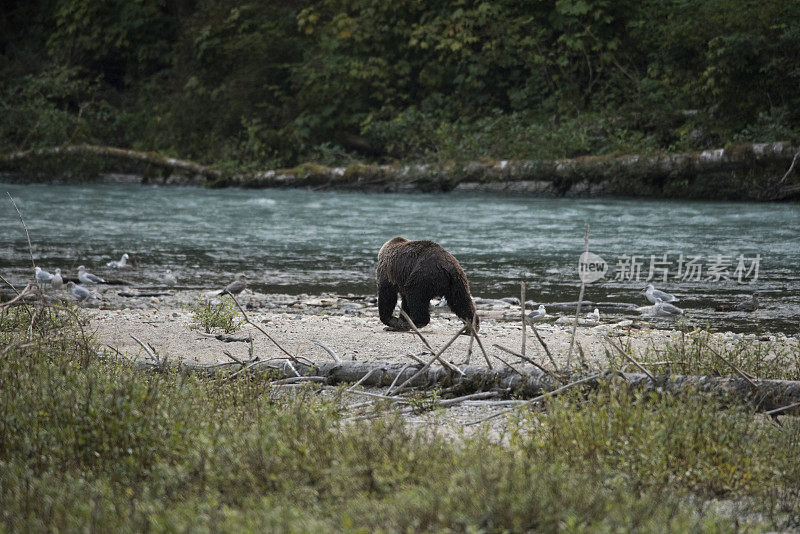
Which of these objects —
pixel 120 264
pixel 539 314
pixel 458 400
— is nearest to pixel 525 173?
pixel 120 264

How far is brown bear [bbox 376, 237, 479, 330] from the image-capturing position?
602cm

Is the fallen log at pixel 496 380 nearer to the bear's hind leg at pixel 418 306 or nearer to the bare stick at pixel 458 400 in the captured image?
the bare stick at pixel 458 400

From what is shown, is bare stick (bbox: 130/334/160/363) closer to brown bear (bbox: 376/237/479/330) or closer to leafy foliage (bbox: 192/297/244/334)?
leafy foliage (bbox: 192/297/244/334)

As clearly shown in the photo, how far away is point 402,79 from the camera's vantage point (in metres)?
24.8

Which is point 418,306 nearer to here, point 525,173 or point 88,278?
point 88,278

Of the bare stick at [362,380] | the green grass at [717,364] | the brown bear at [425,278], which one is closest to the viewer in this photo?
the green grass at [717,364]

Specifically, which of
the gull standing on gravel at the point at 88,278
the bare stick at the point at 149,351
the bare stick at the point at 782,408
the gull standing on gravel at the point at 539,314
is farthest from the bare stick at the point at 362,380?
the gull standing on gravel at the point at 88,278

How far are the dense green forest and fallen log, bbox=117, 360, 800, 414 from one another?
48.5ft

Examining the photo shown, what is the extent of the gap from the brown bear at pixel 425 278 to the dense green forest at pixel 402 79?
13735 millimetres

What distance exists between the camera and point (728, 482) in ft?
10.7

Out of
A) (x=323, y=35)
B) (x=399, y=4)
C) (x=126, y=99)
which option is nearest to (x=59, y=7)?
(x=126, y=99)

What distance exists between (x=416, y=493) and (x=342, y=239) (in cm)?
1038

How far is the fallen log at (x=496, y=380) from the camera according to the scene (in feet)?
13.2

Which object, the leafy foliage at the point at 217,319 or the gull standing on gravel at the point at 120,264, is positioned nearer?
the leafy foliage at the point at 217,319
